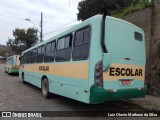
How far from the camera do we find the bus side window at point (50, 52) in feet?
31.7

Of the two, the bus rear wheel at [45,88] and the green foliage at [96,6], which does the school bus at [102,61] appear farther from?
the green foliage at [96,6]

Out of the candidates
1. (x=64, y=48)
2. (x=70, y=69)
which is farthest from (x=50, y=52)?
(x=70, y=69)

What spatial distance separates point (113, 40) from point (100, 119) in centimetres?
238

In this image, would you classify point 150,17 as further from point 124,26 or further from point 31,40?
point 31,40

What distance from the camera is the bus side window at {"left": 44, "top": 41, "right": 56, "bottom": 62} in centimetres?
968

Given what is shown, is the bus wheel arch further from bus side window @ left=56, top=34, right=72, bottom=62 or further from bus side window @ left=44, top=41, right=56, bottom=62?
bus side window @ left=56, top=34, right=72, bottom=62

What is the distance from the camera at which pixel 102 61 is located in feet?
21.0

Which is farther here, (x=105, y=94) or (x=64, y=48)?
(x=64, y=48)

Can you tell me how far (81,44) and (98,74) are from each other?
47.8 inches

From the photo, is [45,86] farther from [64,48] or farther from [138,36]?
[138,36]

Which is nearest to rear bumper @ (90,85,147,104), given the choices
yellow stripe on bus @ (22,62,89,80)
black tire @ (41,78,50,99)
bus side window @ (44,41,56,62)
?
yellow stripe on bus @ (22,62,89,80)

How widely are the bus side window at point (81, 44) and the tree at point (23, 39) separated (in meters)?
42.5

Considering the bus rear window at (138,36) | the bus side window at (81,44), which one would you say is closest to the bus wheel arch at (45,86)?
the bus side window at (81,44)

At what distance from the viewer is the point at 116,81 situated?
265 inches
